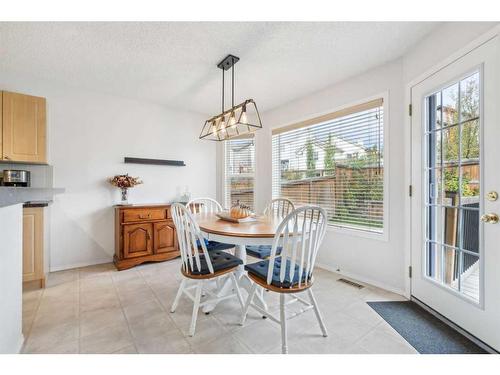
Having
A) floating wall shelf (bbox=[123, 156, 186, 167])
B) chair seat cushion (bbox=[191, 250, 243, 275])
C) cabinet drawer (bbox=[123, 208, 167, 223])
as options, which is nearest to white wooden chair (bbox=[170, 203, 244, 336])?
chair seat cushion (bbox=[191, 250, 243, 275])

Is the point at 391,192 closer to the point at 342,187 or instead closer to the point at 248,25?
the point at 342,187

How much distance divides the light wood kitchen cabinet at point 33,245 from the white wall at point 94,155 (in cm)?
56

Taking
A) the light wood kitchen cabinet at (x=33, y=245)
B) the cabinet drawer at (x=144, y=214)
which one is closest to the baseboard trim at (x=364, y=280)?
the cabinet drawer at (x=144, y=214)

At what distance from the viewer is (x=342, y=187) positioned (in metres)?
2.83

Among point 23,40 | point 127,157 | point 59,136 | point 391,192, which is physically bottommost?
point 391,192

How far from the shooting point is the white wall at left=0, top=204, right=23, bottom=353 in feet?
3.85

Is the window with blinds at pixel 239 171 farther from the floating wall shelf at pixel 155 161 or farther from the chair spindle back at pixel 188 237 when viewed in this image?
the chair spindle back at pixel 188 237

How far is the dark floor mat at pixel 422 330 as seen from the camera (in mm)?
1521

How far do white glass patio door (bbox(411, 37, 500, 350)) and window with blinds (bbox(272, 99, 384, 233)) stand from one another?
0.42m

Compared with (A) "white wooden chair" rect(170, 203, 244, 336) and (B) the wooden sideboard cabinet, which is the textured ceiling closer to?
(A) "white wooden chair" rect(170, 203, 244, 336)

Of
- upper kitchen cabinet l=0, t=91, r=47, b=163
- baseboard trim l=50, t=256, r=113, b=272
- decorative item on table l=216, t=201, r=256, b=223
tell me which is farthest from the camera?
baseboard trim l=50, t=256, r=113, b=272

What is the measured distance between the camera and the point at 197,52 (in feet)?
7.20

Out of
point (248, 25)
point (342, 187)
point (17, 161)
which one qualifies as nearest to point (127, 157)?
point (17, 161)
